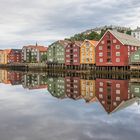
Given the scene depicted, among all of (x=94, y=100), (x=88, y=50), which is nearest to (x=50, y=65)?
(x=88, y=50)

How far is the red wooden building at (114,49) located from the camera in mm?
76075

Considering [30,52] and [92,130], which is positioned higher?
[30,52]

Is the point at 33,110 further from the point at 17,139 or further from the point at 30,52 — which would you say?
the point at 30,52

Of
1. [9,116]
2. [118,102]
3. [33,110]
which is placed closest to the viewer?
[9,116]

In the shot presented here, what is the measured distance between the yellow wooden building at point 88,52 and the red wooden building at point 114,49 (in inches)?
189

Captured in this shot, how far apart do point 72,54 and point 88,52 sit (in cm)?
850

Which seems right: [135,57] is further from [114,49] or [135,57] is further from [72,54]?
[72,54]

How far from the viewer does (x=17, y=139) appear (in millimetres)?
15789

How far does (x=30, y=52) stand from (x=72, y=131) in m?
125

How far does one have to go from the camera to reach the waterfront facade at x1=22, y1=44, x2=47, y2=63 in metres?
137

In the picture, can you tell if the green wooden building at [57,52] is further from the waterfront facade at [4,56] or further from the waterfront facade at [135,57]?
the waterfront facade at [4,56]

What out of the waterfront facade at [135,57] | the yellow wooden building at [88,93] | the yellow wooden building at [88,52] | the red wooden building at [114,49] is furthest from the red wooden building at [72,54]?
the yellow wooden building at [88,93]

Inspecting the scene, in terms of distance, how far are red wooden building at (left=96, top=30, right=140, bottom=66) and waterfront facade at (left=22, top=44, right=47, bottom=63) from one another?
194 feet

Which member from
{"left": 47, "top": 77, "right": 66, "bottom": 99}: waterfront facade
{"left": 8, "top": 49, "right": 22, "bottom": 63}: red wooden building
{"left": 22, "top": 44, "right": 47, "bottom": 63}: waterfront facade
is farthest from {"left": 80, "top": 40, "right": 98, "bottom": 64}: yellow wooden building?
{"left": 8, "top": 49, "right": 22, "bottom": 63}: red wooden building
